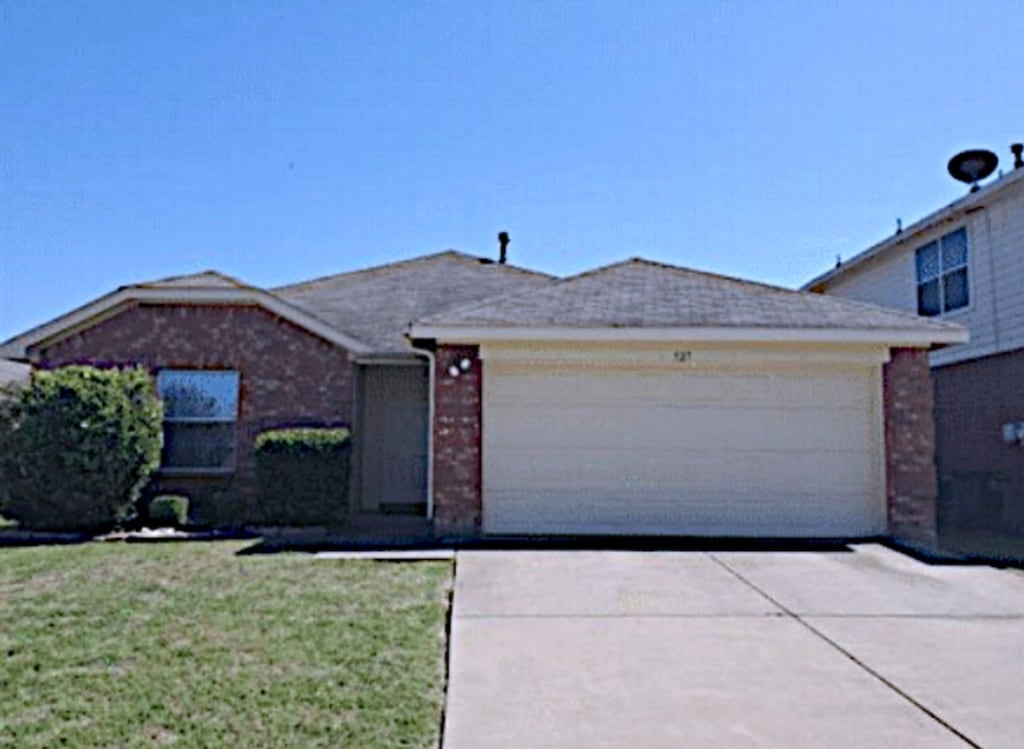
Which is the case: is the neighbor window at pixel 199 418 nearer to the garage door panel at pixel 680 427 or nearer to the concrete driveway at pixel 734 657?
the garage door panel at pixel 680 427

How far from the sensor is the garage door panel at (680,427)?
10.7 meters

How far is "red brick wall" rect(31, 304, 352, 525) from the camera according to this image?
1284cm

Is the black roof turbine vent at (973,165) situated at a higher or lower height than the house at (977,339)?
higher

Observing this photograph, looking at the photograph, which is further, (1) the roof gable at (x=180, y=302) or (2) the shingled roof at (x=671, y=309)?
(1) the roof gable at (x=180, y=302)

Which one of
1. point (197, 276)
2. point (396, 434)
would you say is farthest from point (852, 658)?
point (197, 276)

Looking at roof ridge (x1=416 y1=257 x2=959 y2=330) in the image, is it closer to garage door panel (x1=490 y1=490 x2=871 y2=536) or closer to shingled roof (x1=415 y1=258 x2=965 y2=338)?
shingled roof (x1=415 y1=258 x2=965 y2=338)

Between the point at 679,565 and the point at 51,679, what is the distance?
5.86m

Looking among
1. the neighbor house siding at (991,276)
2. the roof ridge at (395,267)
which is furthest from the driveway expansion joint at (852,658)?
the roof ridge at (395,267)

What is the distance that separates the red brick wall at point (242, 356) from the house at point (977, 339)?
981cm

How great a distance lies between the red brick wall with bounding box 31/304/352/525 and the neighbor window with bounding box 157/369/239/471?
6.6 inches

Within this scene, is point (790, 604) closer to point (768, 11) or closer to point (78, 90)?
point (768, 11)

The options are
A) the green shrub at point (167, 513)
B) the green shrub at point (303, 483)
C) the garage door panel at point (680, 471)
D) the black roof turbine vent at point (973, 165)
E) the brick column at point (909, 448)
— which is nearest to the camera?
the brick column at point (909, 448)

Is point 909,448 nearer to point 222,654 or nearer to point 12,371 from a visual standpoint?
point 222,654

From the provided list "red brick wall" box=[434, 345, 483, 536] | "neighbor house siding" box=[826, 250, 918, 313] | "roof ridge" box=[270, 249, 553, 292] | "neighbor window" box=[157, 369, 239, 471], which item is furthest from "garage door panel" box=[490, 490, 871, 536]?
"roof ridge" box=[270, 249, 553, 292]
